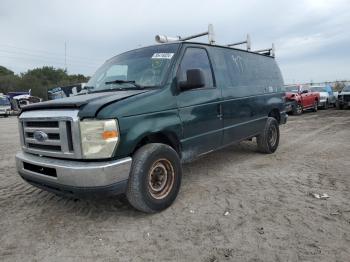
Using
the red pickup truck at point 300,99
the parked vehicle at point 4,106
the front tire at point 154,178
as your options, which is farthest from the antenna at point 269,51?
the parked vehicle at point 4,106

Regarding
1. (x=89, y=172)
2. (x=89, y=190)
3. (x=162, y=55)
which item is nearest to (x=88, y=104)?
(x=89, y=172)

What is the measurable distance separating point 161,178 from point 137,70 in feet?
5.20

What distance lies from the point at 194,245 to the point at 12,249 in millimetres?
1840

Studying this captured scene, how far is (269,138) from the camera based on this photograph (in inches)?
283

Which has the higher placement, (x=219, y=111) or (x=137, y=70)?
(x=137, y=70)

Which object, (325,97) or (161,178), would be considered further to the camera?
(325,97)

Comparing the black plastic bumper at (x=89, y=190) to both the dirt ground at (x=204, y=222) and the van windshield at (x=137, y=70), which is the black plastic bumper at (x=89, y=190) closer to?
the dirt ground at (x=204, y=222)

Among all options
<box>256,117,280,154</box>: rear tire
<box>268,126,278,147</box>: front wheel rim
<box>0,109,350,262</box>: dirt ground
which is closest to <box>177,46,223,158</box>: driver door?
<box>0,109,350,262</box>: dirt ground

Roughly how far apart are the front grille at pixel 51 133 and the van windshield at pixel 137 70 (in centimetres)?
107

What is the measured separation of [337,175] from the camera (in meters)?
5.38

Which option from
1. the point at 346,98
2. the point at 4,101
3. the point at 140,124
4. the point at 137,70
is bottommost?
the point at 346,98

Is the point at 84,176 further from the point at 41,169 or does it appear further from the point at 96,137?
the point at 41,169

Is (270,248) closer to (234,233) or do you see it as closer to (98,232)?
(234,233)

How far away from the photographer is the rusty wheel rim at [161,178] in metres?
4.05
